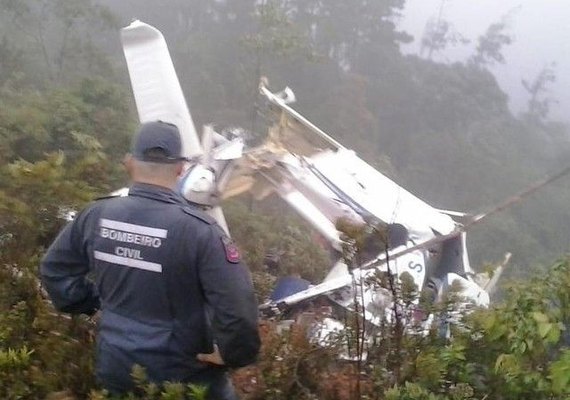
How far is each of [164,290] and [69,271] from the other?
1.48 ft

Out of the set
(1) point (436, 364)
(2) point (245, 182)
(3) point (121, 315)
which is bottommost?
(2) point (245, 182)

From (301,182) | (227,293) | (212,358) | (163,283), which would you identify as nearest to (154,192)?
(163,283)

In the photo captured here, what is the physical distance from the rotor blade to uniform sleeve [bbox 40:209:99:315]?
3098 millimetres

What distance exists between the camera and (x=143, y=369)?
248 centimetres

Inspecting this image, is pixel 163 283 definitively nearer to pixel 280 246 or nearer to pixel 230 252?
pixel 230 252

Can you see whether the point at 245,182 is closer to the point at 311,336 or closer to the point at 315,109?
the point at 311,336

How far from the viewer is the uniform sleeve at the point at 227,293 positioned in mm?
2455

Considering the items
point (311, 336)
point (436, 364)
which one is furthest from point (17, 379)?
point (436, 364)

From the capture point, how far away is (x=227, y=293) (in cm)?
245

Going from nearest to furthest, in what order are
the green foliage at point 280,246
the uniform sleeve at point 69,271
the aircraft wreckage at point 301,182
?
the uniform sleeve at point 69,271, the aircraft wreckage at point 301,182, the green foliage at point 280,246

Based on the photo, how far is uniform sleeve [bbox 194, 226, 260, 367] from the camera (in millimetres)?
2455

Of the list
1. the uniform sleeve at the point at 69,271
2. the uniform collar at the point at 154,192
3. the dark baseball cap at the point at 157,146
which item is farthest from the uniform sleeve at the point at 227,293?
the uniform sleeve at the point at 69,271

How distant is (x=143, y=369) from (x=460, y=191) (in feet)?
133

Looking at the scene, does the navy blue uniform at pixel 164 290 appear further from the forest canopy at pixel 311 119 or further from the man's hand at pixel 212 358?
the forest canopy at pixel 311 119
